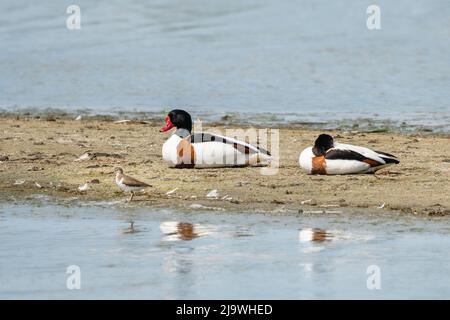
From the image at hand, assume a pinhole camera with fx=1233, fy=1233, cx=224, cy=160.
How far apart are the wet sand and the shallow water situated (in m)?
0.56

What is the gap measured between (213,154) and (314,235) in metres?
3.36

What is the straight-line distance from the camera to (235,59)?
2698cm

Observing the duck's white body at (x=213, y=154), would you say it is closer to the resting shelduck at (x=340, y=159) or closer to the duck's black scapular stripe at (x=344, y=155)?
the resting shelduck at (x=340, y=159)

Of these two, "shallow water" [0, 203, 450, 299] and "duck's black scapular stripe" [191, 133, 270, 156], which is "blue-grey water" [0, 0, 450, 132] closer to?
"duck's black scapular stripe" [191, 133, 270, 156]

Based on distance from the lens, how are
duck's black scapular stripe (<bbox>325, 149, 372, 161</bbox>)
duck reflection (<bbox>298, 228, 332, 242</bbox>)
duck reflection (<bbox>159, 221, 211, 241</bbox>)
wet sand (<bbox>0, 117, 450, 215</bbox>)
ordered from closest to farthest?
1. duck reflection (<bbox>298, 228, 332, 242</bbox>)
2. duck reflection (<bbox>159, 221, 211, 241</bbox>)
3. wet sand (<bbox>0, 117, 450, 215</bbox>)
4. duck's black scapular stripe (<bbox>325, 149, 372, 161</bbox>)

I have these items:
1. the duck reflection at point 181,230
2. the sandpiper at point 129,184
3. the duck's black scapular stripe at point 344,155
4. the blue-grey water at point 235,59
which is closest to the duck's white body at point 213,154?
the duck's black scapular stripe at point 344,155

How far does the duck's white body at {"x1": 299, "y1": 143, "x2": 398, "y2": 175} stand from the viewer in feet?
43.4

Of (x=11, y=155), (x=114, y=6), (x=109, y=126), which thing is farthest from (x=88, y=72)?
(x=114, y=6)

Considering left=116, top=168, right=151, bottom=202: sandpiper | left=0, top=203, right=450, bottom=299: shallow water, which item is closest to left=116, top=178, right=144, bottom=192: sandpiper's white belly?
left=116, top=168, right=151, bottom=202: sandpiper

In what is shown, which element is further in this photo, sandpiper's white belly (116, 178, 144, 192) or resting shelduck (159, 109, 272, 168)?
resting shelduck (159, 109, 272, 168)

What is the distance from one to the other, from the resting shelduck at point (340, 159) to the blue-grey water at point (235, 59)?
4735 mm

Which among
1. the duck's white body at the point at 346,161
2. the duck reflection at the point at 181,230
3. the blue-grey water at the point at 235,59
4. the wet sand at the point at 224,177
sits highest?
the blue-grey water at the point at 235,59

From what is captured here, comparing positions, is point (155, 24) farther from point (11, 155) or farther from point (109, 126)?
point (11, 155)

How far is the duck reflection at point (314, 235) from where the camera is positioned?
1055 centimetres
